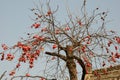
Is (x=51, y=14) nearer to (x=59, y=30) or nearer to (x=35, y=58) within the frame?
(x=59, y=30)

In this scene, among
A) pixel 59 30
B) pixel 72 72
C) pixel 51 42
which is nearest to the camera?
pixel 72 72

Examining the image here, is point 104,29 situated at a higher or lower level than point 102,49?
higher

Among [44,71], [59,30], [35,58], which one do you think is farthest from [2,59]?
[59,30]

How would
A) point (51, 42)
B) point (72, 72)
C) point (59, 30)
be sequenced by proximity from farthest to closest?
point (59, 30) < point (51, 42) < point (72, 72)

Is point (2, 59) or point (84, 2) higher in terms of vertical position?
point (84, 2)

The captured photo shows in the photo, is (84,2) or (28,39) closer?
(28,39)

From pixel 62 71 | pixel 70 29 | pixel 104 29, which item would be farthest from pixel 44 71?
pixel 104 29

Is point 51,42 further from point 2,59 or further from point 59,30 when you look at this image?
point 2,59

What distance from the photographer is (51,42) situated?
725 centimetres

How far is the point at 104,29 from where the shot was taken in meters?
7.91

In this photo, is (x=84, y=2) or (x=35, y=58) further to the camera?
(x=84, y=2)

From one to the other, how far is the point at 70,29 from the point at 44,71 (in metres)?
1.48

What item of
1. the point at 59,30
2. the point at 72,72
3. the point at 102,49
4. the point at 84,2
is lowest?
the point at 72,72

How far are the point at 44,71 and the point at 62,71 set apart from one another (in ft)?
1.60
